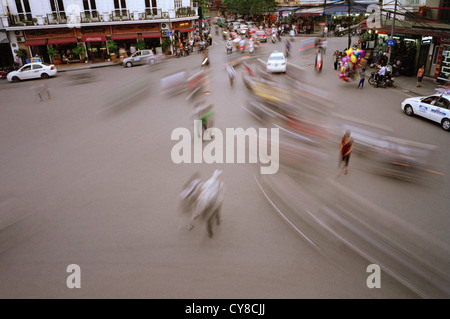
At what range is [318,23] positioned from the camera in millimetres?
54125

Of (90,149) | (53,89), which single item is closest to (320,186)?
(90,149)

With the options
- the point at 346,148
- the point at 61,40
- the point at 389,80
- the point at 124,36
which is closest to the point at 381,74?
the point at 389,80

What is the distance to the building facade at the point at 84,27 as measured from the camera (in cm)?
3111

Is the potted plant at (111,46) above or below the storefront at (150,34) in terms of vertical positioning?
below

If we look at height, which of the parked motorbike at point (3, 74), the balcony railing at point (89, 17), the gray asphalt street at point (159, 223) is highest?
the balcony railing at point (89, 17)

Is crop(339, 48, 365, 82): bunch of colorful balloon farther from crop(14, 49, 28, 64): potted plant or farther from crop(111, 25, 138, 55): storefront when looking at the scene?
crop(14, 49, 28, 64): potted plant

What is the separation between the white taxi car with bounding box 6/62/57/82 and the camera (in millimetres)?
26031

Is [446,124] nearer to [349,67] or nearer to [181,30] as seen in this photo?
[349,67]

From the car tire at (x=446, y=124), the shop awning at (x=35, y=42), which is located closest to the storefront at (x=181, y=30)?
the shop awning at (x=35, y=42)

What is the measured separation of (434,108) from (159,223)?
12.3 m

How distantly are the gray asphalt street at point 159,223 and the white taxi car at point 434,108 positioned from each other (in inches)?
16.1

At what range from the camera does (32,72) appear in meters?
26.1

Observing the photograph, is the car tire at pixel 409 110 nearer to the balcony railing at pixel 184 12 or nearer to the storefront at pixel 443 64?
the storefront at pixel 443 64

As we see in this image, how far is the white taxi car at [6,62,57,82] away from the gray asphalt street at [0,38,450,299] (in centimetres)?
1457
